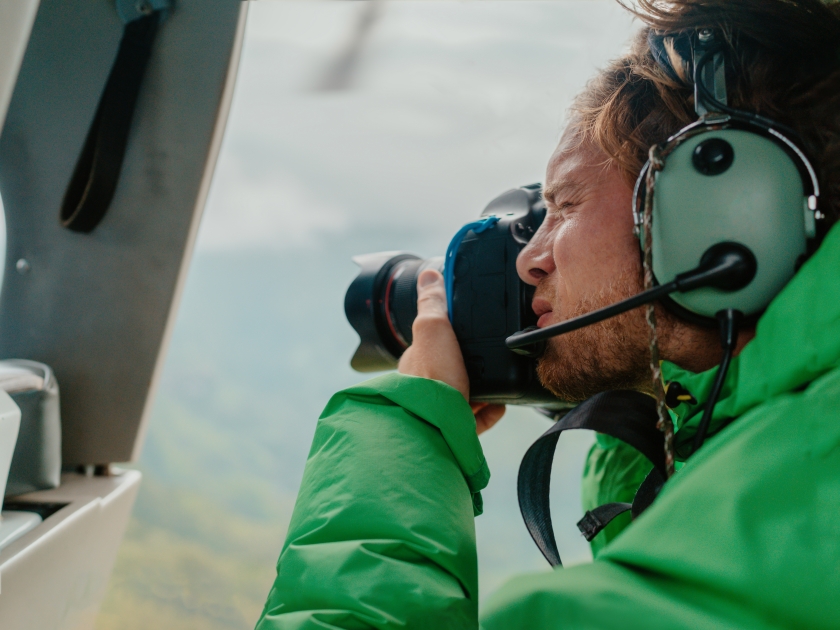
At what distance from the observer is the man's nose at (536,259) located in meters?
0.76

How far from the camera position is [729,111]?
526mm

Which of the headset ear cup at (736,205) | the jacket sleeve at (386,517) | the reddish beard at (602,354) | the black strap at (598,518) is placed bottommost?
the black strap at (598,518)

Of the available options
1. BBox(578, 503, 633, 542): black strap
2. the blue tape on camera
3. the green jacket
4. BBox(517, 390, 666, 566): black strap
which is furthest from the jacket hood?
the blue tape on camera

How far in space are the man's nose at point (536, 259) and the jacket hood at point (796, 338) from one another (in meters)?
0.27

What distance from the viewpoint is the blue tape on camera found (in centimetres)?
83

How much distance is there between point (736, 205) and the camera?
0.50 m

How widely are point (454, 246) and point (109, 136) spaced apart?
0.49 meters

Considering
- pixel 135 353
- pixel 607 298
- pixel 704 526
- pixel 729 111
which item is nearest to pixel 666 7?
pixel 729 111

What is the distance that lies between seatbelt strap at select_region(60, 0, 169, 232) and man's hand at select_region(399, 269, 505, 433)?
1.48 feet

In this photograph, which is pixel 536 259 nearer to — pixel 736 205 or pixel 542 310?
pixel 542 310

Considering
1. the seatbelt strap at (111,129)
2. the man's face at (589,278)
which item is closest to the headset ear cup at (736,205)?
the man's face at (589,278)

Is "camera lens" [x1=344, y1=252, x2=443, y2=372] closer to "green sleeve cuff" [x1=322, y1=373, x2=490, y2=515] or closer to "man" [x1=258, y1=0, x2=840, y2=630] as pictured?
"man" [x1=258, y1=0, x2=840, y2=630]

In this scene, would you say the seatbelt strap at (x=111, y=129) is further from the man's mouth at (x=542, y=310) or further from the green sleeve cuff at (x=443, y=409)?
the man's mouth at (x=542, y=310)

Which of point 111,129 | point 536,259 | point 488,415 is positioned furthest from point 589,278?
point 111,129
